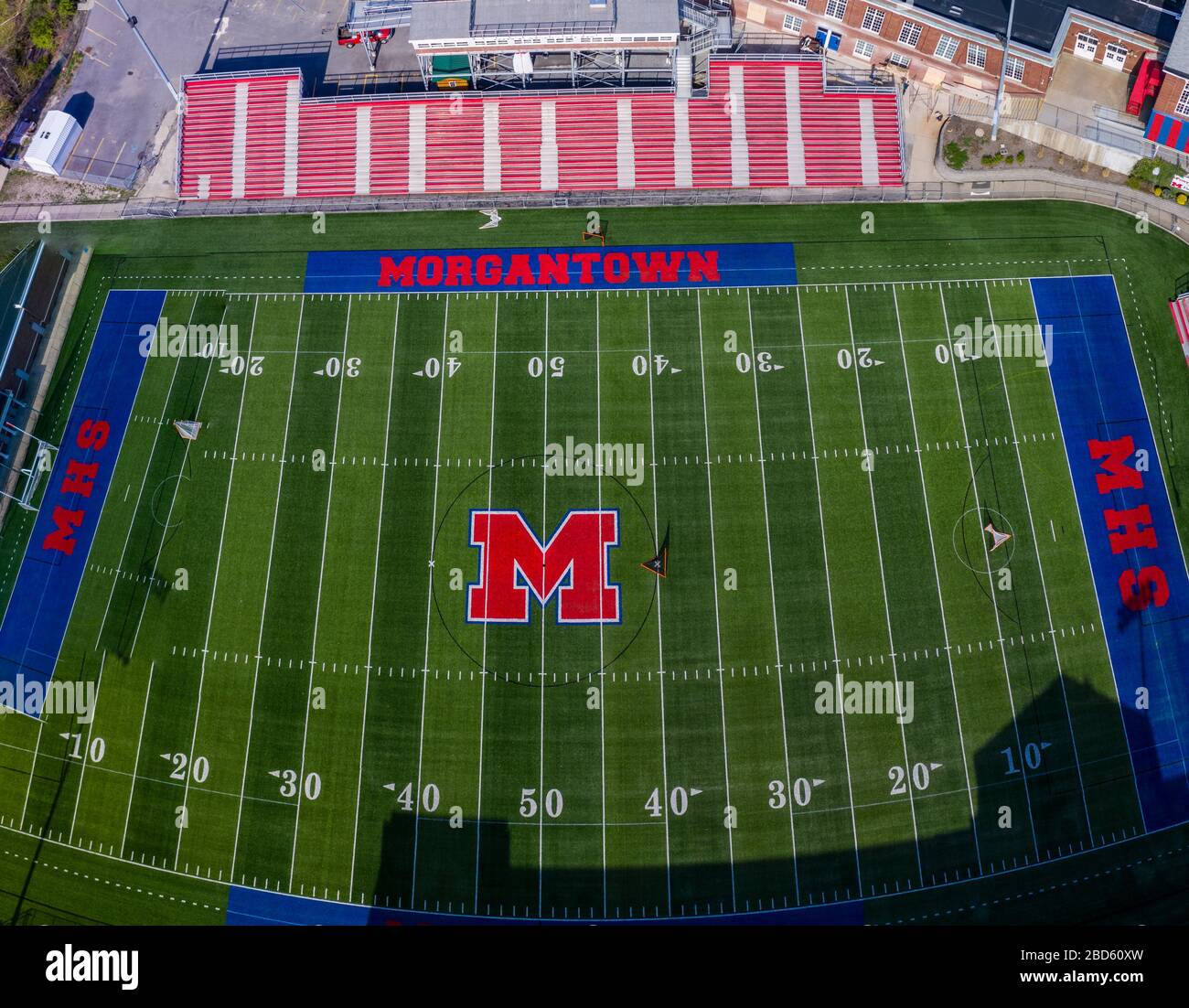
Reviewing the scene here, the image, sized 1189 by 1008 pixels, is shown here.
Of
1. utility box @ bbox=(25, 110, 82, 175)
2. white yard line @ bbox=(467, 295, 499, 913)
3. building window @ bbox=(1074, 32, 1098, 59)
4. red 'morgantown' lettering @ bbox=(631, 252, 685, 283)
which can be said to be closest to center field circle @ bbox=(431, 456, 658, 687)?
white yard line @ bbox=(467, 295, 499, 913)

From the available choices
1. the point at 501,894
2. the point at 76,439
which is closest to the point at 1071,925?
the point at 501,894

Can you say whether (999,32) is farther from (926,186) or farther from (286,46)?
(286,46)

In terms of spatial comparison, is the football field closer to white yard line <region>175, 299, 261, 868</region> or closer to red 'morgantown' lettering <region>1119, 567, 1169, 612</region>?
white yard line <region>175, 299, 261, 868</region>

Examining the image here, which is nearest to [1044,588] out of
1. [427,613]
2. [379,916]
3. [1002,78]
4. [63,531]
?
[1002,78]

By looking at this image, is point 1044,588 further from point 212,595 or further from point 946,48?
point 212,595

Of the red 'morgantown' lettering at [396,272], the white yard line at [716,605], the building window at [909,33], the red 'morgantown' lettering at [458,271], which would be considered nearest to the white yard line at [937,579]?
the white yard line at [716,605]

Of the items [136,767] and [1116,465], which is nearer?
[136,767]

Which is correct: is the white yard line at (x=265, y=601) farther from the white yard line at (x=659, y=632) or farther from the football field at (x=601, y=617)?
the white yard line at (x=659, y=632)

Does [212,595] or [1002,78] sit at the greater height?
[1002,78]
